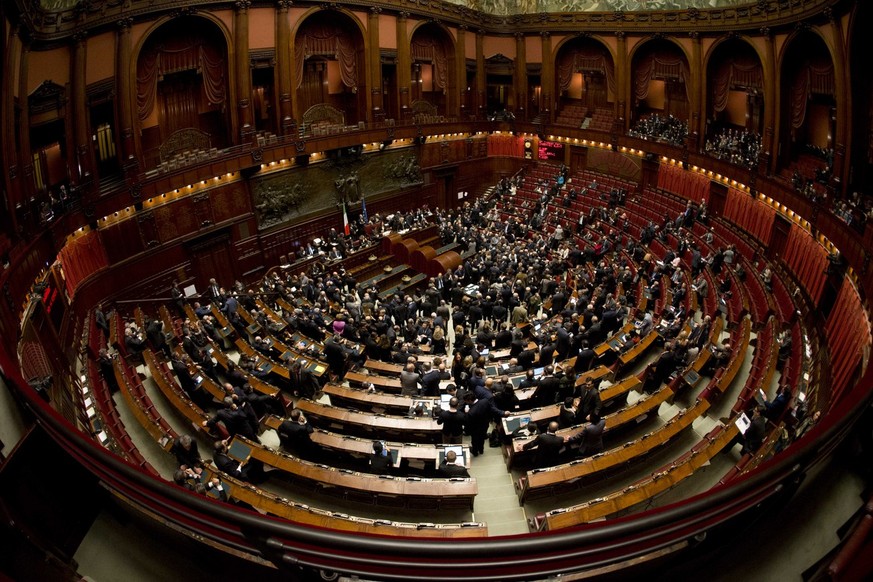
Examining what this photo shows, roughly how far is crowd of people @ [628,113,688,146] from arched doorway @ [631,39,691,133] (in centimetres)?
41

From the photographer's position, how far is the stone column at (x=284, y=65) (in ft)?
54.4

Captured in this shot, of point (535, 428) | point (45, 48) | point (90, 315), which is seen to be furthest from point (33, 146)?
point (535, 428)

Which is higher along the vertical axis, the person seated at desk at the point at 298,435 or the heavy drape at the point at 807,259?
the heavy drape at the point at 807,259

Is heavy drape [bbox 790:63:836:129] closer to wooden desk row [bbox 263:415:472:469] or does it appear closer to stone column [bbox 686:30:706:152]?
stone column [bbox 686:30:706:152]

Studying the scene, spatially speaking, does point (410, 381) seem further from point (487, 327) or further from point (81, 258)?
point (81, 258)

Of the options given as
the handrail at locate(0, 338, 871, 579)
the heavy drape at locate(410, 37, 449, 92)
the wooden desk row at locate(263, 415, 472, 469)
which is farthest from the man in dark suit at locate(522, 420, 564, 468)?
the heavy drape at locate(410, 37, 449, 92)

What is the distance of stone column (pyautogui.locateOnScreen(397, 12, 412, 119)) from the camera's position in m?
19.9

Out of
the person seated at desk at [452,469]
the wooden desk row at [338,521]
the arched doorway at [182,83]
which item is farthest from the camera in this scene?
the arched doorway at [182,83]

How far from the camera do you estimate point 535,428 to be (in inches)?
323

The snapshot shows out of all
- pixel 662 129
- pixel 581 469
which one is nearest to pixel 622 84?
pixel 662 129

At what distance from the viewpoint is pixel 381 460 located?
7.53 metres

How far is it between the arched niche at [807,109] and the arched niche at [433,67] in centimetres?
1226

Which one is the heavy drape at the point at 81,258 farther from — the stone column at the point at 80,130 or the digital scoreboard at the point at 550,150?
the digital scoreboard at the point at 550,150

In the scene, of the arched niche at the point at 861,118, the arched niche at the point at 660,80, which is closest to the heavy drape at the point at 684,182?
the arched niche at the point at 660,80
